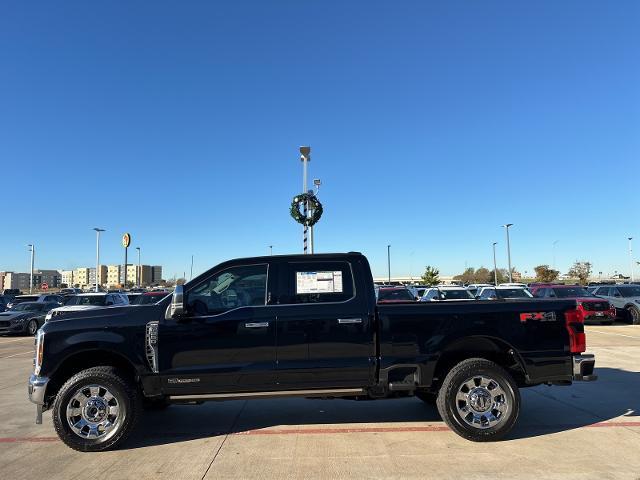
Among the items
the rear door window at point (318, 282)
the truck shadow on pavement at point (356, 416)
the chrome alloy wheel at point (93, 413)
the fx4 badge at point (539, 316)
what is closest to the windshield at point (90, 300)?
the truck shadow on pavement at point (356, 416)

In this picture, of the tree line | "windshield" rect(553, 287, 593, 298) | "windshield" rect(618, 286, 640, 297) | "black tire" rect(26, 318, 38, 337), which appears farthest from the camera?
the tree line

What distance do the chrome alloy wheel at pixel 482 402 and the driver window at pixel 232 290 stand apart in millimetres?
2466

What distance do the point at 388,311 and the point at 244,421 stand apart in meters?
2.46

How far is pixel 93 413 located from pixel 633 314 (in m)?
21.0

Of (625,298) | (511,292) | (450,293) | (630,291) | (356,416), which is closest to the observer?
(356,416)

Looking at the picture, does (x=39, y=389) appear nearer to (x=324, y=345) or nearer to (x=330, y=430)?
(x=324, y=345)

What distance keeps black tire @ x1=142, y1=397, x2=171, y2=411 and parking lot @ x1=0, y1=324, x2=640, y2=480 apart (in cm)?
16

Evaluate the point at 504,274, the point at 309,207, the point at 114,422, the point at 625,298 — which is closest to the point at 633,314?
the point at 625,298

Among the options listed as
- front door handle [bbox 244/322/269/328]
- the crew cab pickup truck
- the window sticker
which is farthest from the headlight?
the window sticker

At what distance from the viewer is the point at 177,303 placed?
17.4 ft

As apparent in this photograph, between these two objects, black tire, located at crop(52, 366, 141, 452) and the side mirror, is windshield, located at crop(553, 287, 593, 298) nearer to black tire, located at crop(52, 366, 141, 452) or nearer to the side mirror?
the side mirror

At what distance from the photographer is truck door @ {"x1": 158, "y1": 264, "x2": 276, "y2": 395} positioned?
533 cm

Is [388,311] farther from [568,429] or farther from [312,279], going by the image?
[568,429]

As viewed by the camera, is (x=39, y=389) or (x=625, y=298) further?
(x=625, y=298)
